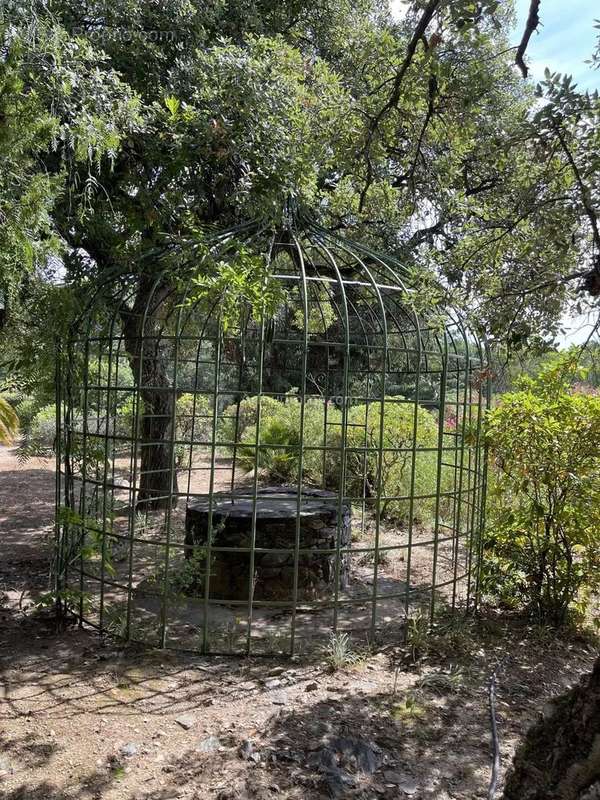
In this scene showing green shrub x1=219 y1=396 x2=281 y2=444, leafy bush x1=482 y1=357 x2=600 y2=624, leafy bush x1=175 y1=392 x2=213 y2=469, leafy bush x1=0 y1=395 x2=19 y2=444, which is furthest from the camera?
green shrub x1=219 y1=396 x2=281 y2=444

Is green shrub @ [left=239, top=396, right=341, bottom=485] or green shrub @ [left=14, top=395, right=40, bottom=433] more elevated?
green shrub @ [left=14, top=395, right=40, bottom=433]

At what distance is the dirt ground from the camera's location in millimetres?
3416

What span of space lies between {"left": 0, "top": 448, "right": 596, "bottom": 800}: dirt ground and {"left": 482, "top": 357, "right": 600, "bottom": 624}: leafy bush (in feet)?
1.23

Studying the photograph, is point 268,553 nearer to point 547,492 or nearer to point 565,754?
point 547,492

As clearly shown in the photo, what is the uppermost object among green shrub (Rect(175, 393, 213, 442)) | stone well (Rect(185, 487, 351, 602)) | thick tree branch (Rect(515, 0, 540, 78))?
thick tree branch (Rect(515, 0, 540, 78))

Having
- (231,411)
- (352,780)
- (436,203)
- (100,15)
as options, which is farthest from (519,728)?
(231,411)

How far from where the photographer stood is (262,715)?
411cm

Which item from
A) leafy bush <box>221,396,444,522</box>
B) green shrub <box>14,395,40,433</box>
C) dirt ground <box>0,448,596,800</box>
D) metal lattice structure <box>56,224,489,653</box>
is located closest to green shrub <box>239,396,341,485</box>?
leafy bush <box>221,396,444,522</box>

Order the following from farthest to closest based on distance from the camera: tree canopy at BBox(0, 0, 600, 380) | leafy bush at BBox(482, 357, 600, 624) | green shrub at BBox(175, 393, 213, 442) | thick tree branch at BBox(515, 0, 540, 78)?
green shrub at BBox(175, 393, 213, 442) < leafy bush at BBox(482, 357, 600, 624) < tree canopy at BBox(0, 0, 600, 380) < thick tree branch at BBox(515, 0, 540, 78)

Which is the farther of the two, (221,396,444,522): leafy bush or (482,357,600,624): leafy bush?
(221,396,444,522): leafy bush

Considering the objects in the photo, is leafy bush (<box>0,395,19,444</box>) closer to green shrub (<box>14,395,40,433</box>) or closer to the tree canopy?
green shrub (<box>14,395,40,433</box>)

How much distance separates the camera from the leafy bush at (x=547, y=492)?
5.36 meters

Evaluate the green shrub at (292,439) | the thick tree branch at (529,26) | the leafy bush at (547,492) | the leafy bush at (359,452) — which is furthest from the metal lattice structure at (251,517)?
the green shrub at (292,439)

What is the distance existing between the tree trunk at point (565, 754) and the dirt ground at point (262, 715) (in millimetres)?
A: 2244
